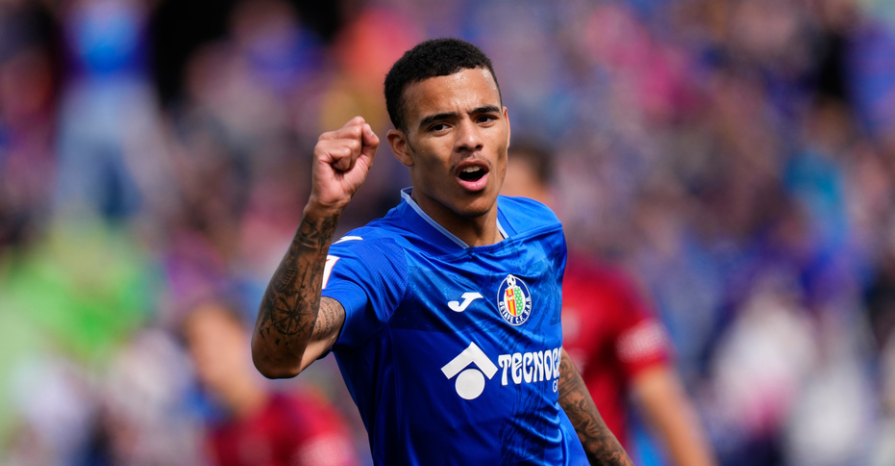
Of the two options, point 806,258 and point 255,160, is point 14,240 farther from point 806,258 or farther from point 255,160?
point 806,258

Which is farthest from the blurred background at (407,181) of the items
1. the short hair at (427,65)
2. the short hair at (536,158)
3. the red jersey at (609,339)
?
the short hair at (427,65)

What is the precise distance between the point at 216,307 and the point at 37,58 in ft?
19.0

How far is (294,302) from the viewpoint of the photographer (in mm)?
2561

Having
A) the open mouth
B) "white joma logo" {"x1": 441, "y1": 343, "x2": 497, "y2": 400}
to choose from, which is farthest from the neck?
"white joma logo" {"x1": 441, "y1": 343, "x2": 497, "y2": 400}

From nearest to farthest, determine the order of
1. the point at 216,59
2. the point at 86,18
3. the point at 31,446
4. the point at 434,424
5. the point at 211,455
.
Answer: the point at 434,424
the point at 211,455
the point at 31,446
the point at 86,18
the point at 216,59

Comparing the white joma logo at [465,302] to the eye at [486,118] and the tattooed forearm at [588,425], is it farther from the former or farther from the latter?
the tattooed forearm at [588,425]

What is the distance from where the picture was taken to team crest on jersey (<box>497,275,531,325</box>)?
3158mm

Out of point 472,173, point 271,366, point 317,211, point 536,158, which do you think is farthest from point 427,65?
point 536,158

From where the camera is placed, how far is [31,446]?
8.28m

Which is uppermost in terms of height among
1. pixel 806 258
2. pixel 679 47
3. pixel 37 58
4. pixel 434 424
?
pixel 679 47

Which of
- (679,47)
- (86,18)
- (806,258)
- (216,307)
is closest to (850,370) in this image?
(806,258)

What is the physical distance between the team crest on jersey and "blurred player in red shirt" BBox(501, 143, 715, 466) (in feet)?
7.87

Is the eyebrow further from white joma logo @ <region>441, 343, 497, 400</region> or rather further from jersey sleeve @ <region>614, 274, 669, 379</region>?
jersey sleeve @ <region>614, 274, 669, 379</region>

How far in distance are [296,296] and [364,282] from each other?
1.06 feet
